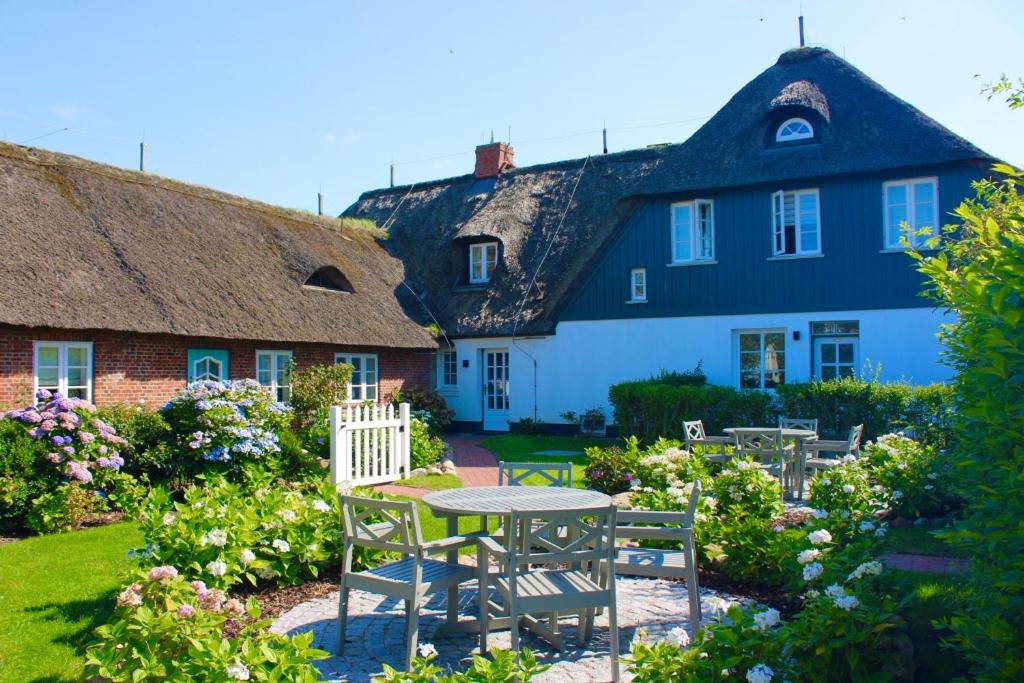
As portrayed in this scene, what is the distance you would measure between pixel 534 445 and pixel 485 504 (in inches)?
462

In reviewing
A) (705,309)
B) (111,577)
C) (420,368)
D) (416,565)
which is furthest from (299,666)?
(420,368)

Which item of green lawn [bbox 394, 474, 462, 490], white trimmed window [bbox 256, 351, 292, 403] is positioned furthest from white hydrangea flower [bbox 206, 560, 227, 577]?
white trimmed window [bbox 256, 351, 292, 403]

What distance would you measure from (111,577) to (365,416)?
5444 millimetres

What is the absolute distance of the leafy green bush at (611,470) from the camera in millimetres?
9695

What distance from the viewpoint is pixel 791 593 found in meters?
5.39

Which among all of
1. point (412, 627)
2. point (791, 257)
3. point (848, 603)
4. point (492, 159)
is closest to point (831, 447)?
point (791, 257)

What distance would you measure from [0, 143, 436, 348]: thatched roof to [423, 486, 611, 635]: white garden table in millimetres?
8256

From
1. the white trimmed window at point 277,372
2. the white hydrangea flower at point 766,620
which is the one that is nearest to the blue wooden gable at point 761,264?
the white trimmed window at point 277,372

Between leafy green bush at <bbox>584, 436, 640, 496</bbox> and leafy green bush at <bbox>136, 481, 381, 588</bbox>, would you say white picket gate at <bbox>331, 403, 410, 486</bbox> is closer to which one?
leafy green bush at <bbox>584, 436, 640, 496</bbox>

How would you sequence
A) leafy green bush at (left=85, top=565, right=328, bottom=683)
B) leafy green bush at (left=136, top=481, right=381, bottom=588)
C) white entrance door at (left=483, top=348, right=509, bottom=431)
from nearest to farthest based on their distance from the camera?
leafy green bush at (left=85, top=565, right=328, bottom=683)
leafy green bush at (left=136, top=481, right=381, bottom=588)
white entrance door at (left=483, top=348, right=509, bottom=431)

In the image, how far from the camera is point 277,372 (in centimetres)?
1588

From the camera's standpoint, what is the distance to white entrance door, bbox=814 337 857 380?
16016 mm

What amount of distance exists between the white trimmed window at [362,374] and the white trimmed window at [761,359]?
8.31 meters

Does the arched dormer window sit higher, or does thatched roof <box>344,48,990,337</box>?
thatched roof <box>344,48,990,337</box>
